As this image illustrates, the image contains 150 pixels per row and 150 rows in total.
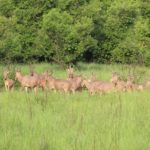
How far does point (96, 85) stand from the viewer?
13.0 meters

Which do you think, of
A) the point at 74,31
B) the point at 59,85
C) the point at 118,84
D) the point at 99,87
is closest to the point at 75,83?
the point at 59,85

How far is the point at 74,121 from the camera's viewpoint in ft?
30.2

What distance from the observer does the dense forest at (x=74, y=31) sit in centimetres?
1970

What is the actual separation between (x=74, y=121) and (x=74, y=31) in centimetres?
1057

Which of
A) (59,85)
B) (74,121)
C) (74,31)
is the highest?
(74,121)

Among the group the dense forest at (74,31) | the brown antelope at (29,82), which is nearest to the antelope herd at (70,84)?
the brown antelope at (29,82)

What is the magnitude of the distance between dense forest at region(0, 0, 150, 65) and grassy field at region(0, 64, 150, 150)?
736cm

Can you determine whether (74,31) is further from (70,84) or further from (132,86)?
(70,84)

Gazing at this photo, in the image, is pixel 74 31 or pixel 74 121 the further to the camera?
pixel 74 31

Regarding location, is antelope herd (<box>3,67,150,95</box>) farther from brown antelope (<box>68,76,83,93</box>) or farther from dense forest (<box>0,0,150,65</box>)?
dense forest (<box>0,0,150,65</box>)

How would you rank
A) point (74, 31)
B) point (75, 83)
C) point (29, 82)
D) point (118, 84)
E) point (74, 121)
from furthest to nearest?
1. point (74, 31)
2. point (118, 84)
3. point (29, 82)
4. point (75, 83)
5. point (74, 121)

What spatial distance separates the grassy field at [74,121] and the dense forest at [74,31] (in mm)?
7362

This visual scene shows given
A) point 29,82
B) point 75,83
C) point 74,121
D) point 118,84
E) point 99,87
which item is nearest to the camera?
point 74,121

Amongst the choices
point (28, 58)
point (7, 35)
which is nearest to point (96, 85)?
point (7, 35)
